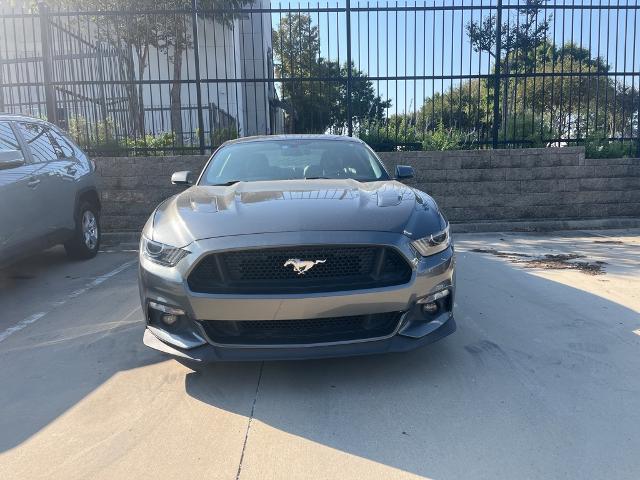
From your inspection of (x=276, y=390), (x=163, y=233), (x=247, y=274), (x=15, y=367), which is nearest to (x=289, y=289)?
(x=247, y=274)

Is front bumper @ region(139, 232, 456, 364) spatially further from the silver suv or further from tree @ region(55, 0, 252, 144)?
tree @ region(55, 0, 252, 144)

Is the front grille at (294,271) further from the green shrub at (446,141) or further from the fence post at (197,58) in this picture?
the green shrub at (446,141)

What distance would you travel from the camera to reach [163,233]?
3.39m

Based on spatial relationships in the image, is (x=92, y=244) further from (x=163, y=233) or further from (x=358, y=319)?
(x=358, y=319)

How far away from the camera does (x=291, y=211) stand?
3385 millimetres

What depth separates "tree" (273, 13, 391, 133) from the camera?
365 inches

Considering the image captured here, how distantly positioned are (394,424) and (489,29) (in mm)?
8119

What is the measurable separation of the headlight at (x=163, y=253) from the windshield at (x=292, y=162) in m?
1.26

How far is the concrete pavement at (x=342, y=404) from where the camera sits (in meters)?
2.59

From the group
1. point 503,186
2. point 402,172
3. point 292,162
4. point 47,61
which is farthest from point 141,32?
point 402,172

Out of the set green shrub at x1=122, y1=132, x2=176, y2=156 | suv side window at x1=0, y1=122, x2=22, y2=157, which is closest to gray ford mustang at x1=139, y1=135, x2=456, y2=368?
suv side window at x1=0, y1=122, x2=22, y2=157

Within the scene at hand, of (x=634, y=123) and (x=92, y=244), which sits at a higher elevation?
(x=634, y=123)

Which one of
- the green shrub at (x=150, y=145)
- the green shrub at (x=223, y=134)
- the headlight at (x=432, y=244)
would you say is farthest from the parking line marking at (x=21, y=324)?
the green shrub at (x=223, y=134)

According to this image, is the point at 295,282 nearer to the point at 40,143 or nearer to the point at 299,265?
the point at 299,265
